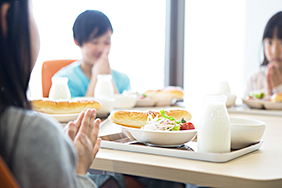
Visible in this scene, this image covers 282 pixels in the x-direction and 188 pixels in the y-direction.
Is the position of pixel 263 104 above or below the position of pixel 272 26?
below

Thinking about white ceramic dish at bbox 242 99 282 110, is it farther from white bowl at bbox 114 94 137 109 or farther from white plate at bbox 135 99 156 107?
white bowl at bbox 114 94 137 109

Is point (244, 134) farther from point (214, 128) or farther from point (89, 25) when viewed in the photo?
point (89, 25)

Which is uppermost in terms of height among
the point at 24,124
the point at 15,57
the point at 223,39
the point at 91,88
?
the point at 223,39

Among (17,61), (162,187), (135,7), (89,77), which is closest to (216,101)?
(162,187)

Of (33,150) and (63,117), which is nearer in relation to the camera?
(33,150)

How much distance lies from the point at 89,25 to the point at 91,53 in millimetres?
313

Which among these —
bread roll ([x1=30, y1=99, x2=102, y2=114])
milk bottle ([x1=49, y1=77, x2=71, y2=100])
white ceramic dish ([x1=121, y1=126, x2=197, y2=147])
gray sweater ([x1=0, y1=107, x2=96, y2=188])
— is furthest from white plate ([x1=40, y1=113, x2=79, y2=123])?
gray sweater ([x1=0, y1=107, x2=96, y2=188])

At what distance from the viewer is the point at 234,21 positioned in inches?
168

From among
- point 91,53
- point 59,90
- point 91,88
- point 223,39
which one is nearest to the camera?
point 59,90

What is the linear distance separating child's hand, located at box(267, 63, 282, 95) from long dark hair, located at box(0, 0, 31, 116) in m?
3.73

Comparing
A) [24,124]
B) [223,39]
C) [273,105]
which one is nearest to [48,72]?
[273,105]

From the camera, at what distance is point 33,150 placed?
44cm

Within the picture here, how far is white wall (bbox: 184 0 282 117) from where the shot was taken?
412cm

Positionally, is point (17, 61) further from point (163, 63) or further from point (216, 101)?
point (163, 63)
